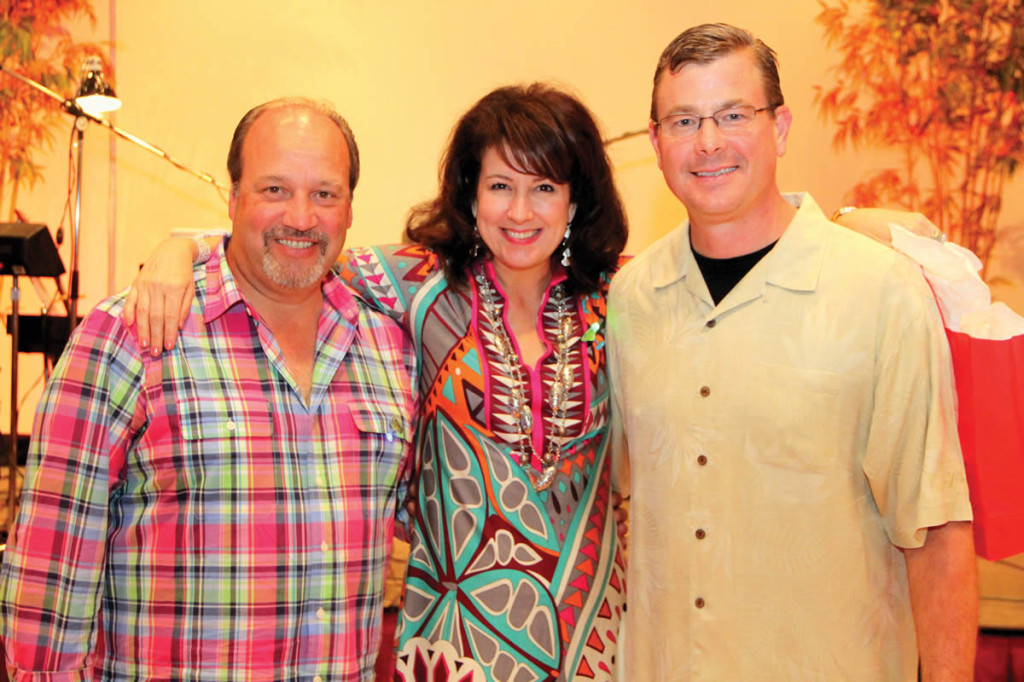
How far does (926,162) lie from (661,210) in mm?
1742

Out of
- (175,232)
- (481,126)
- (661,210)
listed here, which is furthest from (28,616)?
(661,210)

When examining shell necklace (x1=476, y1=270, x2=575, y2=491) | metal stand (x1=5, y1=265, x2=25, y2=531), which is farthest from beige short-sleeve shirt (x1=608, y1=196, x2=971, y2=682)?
metal stand (x1=5, y1=265, x2=25, y2=531)

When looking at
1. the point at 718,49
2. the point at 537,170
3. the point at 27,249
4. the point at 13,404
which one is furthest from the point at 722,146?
the point at 13,404

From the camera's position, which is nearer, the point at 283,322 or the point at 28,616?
the point at 28,616

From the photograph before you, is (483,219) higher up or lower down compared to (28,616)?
higher up

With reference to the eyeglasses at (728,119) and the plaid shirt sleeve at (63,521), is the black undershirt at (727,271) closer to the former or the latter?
the eyeglasses at (728,119)

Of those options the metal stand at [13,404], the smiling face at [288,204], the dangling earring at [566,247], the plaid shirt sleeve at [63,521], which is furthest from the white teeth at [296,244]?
the metal stand at [13,404]

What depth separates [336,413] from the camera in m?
1.79

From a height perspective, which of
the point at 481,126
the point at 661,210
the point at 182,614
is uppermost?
the point at 661,210

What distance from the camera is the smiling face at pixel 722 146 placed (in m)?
1.72

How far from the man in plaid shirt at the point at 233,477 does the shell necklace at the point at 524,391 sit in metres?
0.27

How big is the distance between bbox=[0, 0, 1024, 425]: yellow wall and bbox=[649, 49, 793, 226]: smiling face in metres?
3.79

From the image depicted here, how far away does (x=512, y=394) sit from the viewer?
1981mm

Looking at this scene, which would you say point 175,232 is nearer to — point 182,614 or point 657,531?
point 182,614
